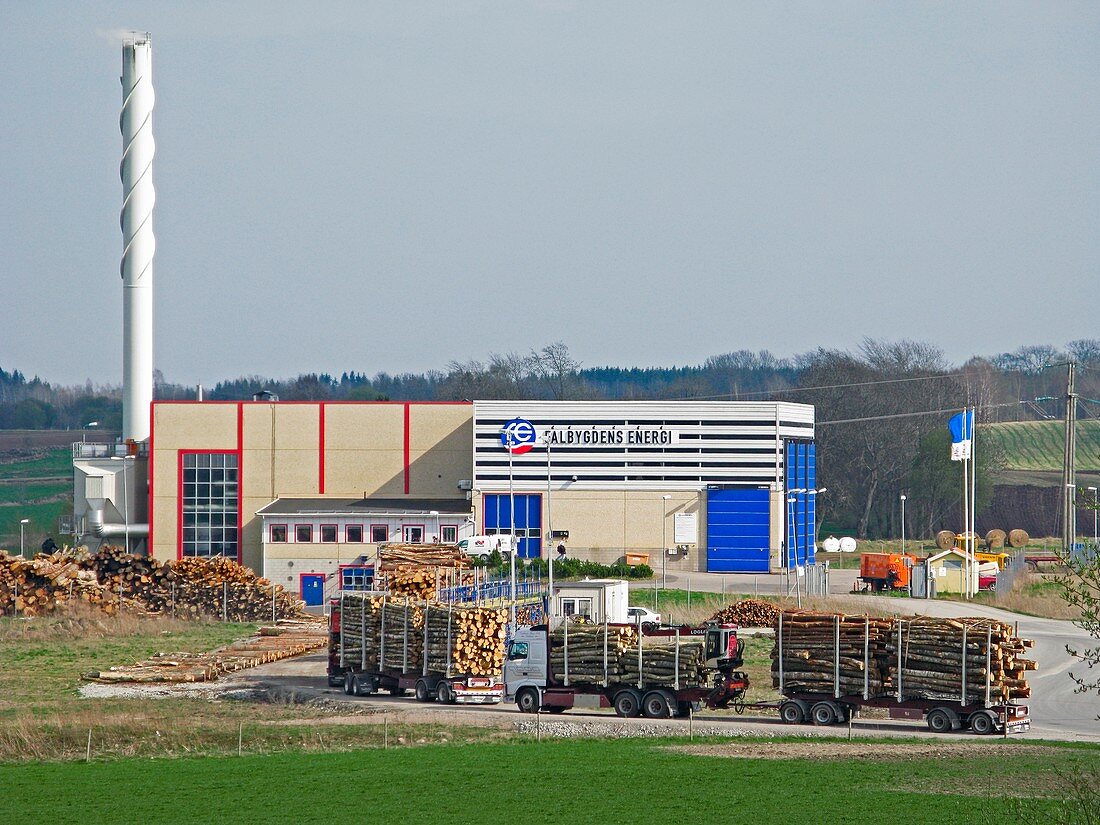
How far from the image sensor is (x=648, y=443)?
7806 centimetres

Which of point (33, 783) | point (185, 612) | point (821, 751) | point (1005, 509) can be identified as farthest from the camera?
point (1005, 509)

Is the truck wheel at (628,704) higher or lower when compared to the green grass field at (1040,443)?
lower

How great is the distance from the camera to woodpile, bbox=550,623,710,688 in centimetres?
3666

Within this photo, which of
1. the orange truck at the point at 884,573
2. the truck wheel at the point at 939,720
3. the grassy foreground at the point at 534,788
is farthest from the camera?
the orange truck at the point at 884,573

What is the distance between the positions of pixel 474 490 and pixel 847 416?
197 ft

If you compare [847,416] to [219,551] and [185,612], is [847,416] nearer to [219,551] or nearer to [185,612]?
[219,551]

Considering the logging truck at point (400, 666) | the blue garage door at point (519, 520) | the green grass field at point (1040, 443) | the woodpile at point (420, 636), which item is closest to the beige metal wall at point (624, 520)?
the blue garage door at point (519, 520)

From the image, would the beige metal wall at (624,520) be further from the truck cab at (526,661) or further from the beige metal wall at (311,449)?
the truck cab at (526,661)

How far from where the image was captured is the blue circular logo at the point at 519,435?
76812 mm

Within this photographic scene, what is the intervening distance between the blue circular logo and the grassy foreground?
4582cm

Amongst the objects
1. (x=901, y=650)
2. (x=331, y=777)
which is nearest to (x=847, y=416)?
(x=901, y=650)

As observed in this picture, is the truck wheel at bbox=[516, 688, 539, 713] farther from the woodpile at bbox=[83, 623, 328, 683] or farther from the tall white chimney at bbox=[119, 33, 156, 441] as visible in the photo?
the tall white chimney at bbox=[119, 33, 156, 441]

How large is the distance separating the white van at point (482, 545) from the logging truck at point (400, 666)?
26.6m

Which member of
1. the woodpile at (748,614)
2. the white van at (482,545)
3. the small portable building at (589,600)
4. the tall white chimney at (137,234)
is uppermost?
the tall white chimney at (137,234)
